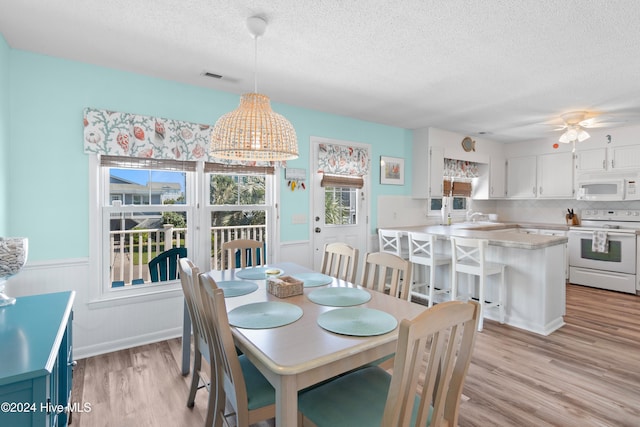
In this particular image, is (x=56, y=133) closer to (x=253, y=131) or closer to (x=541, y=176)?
(x=253, y=131)

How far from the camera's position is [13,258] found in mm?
1609

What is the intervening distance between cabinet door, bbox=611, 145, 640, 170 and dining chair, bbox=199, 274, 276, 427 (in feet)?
18.6

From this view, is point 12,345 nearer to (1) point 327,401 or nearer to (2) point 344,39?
(1) point 327,401

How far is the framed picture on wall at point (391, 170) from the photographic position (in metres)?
4.65

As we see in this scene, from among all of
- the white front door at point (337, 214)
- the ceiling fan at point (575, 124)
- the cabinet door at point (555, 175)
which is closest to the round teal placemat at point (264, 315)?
the white front door at point (337, 214)

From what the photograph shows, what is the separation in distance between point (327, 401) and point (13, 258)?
5.33ft

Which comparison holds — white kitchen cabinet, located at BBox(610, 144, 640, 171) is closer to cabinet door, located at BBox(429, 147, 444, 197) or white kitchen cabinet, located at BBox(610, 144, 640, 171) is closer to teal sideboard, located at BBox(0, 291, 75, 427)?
cabinet door, located at BBox(429, 147, 444, 197)

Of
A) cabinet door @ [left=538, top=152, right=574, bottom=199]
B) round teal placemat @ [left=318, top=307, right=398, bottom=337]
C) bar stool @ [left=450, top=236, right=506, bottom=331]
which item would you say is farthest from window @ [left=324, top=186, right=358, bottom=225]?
cabinet door @ [left=538, top=152, right=574, bottom=199]

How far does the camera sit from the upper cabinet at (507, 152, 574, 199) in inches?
207

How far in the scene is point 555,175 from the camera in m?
5.38

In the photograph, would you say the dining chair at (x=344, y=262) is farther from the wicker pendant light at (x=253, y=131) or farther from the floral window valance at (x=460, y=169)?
the floral window valance at (x=460, y=169)

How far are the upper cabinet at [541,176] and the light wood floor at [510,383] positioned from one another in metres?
2.66

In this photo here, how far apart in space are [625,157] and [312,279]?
5.07 meters

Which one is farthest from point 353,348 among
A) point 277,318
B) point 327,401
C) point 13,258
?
point 13,258
